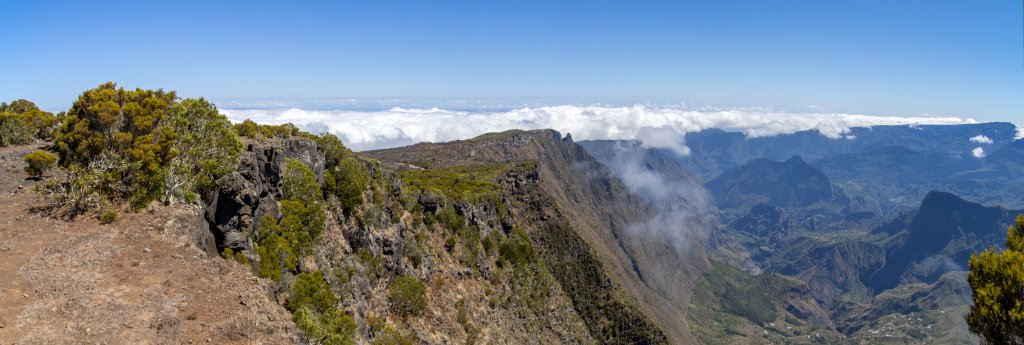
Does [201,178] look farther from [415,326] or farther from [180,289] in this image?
[415,326]

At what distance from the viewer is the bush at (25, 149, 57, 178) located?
27969 millimetres

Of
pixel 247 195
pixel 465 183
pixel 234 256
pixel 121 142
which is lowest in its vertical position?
pixel 465 183

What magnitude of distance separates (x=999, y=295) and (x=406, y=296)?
47.1 m

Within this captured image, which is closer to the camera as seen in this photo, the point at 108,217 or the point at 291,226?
the point at 108,217

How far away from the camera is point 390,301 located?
51.8 meters

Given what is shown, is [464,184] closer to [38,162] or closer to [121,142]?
[121,142]

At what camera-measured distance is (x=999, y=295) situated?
23.7 meters

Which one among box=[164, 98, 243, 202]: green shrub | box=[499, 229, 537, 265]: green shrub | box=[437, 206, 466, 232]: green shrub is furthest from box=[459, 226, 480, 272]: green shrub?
box=[164, 98, 243, 202]: green shrub

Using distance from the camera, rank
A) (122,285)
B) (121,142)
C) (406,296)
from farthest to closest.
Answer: (406,296)
(121,142)
(122,285)

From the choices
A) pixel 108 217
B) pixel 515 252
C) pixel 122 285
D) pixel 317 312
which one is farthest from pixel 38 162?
pixel 515 252

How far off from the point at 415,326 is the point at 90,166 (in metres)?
33.8

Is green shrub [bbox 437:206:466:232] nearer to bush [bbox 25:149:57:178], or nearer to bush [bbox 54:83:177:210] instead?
bush [bbox 54:83:177:210]

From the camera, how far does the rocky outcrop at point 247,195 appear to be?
29.9 meters

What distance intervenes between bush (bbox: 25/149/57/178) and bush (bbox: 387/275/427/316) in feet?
101
